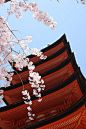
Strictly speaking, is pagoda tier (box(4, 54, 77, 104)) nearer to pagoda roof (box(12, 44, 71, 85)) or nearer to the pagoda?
the pagoda

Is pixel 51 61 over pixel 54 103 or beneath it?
over

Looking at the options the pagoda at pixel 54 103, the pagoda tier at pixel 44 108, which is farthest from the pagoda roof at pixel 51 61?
the pagoda tier at pixel 44 108

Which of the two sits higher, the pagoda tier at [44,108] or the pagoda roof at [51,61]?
the pagoda roof at [51,61]

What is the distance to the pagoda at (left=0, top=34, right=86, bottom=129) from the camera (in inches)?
201

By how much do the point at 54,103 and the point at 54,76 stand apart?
2122mm

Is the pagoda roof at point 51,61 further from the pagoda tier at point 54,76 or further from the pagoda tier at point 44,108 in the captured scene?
the pagoda tier at point 44,108

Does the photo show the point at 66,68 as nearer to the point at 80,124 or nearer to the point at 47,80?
the point at 47,80

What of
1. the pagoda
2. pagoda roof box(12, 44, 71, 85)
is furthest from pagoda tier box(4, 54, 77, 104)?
pagoda roof box(12, 44, 71, 85)

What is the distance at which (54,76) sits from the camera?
28.9 ft

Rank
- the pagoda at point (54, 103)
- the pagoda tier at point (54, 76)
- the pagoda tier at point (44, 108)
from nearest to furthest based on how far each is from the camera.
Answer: the pagoda at point (54, 103), the pagoda tier at point (44, 108), the pagoda tier at point (54, 76)

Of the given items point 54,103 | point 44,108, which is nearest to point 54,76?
point 54,103

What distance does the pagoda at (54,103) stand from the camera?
510 centimetres

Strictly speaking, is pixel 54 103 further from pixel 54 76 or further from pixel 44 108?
pixel 54 76

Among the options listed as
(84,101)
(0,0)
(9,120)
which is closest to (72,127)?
(84,101)
